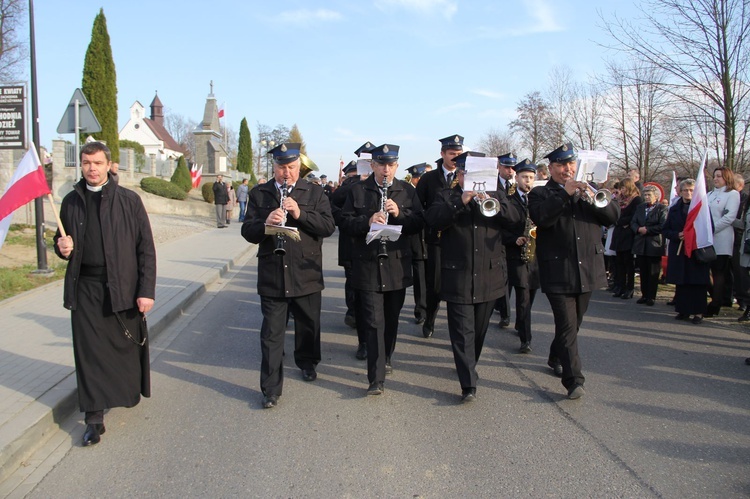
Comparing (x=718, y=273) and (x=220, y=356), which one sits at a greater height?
(x=718, y=273)

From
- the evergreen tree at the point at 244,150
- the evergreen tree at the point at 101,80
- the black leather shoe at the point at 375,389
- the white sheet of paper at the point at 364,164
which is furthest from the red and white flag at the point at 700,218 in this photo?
the evergreen tree at the point at 244,150

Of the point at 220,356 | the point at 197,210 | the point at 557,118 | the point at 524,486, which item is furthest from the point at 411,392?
the point at 197,210

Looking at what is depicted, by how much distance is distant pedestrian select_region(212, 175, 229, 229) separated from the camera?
24.9m

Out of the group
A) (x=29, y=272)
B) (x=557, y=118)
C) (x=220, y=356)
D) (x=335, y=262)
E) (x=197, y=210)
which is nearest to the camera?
(x=220, y=356)

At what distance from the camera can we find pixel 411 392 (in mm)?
5203

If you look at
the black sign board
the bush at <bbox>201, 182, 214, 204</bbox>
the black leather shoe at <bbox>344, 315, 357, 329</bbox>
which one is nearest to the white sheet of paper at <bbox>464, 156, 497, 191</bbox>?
the black leather shoe at <bbox>344, 315, 357, 329</bbox>

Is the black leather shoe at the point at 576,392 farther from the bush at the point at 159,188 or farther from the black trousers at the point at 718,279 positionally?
the bush at the point at 159,188

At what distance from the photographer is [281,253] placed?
15.8 feet

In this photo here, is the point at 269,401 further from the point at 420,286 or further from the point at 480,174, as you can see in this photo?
the point at 420,286

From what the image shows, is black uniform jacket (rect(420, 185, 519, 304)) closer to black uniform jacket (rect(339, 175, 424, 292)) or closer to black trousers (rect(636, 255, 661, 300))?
black uniform jacket (rect(339, 175, 424, 292))

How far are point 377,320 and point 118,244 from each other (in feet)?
7.23

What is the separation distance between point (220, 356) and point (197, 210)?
26.3 meters

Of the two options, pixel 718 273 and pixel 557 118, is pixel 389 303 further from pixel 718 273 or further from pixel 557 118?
pixel 557 118

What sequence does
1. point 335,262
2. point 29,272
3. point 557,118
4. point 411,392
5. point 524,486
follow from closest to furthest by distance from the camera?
point 524,486 → point 411,392 → point 29,272 → point 335,262 → point 557,118
